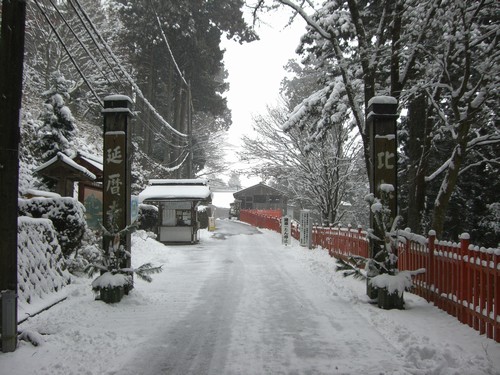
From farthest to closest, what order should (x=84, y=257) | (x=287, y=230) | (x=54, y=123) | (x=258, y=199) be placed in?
(x=258, y=199) < (x=287, y=230) < (x=54, y=123) < (x=84, y=257)

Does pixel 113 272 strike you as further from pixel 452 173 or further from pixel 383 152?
pixel 452 173

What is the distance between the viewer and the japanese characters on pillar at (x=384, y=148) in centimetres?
834

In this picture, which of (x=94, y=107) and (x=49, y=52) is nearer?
(x=49, y=52)

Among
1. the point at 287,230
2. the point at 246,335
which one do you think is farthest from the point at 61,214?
the point at 287,230

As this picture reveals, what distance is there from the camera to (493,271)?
5.62m

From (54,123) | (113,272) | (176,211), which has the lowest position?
(113,272)

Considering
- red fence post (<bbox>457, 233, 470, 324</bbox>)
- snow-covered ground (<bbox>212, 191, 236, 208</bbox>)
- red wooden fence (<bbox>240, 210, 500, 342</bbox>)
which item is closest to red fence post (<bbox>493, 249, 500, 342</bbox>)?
red wooden fence (<bbox>240, 210, 500, 342</bbox>)

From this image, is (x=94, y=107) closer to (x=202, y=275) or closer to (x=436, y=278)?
(x=202, y=275)

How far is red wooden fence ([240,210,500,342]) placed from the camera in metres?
5.72

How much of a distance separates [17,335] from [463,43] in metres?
9.66

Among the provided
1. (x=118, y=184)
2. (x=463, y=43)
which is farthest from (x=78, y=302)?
(x=463, y=43)

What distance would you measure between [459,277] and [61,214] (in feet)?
26.3

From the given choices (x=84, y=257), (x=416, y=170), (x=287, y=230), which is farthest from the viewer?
(x=287, y=230)

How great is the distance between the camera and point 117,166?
878 cm
